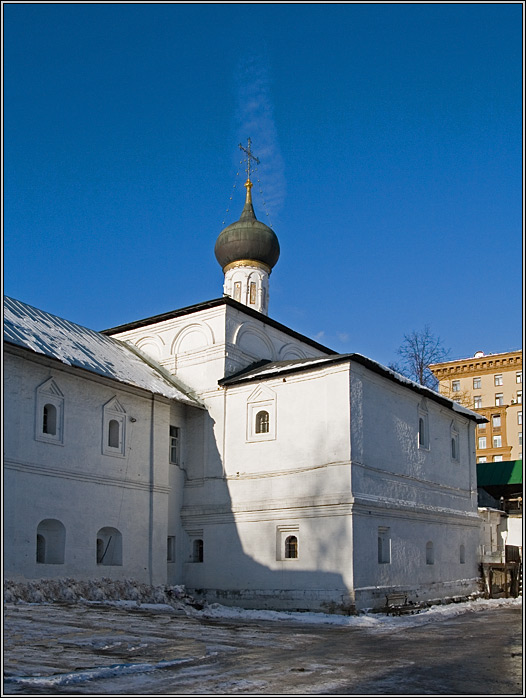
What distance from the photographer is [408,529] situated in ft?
64.9

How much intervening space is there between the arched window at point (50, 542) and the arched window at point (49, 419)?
1991mm

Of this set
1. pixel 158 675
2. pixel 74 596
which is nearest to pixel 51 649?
pixel 158 675

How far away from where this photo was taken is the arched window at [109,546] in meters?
18.0

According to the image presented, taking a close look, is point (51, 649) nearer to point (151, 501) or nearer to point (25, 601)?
point (25, 601)

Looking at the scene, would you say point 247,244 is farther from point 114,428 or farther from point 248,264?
point 114,428

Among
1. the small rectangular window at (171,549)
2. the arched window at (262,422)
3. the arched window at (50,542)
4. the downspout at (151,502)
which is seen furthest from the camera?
the small rectangular window at (171,549)

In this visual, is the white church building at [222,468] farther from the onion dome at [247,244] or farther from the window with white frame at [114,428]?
the onion dome at [247,244]

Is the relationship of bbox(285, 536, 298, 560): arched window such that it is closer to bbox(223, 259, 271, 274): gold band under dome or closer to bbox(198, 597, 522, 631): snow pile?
bbox(198, 597, 522, 631): snow pile

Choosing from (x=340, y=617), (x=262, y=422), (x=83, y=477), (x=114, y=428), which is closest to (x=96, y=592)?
(x=83, y=477)

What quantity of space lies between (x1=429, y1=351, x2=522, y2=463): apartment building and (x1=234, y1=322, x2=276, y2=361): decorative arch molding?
2882cm

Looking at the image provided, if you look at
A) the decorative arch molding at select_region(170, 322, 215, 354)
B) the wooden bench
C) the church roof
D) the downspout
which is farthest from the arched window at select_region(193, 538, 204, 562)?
the decorative arch molding at select_region(170, 322, 215, 354)

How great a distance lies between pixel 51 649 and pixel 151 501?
31.6 feet

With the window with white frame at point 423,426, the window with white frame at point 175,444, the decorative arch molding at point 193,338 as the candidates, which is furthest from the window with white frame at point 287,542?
the decorative arch molding at point 193,338

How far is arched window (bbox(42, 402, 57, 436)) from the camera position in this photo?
55.7ft
